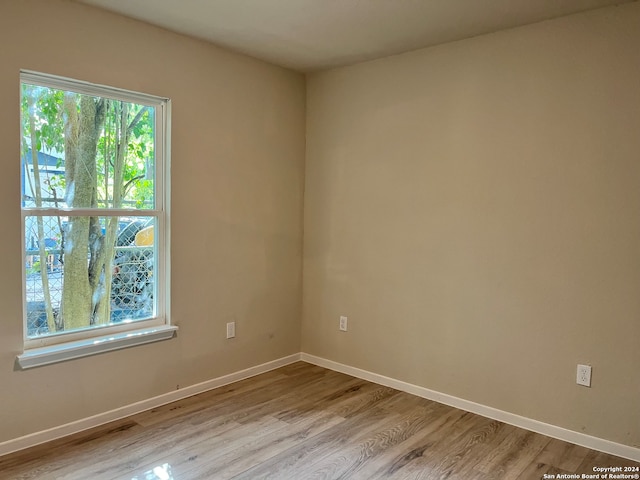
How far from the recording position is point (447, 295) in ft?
10.1

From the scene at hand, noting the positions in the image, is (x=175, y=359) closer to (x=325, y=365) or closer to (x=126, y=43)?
(x=325, y=365)


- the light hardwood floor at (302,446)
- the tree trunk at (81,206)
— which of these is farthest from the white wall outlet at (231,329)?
the tree trunk at (81,206)

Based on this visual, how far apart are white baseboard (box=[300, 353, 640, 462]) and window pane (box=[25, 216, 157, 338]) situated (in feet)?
5.22

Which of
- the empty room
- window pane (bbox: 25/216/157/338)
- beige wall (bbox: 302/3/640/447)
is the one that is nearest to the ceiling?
the empty room

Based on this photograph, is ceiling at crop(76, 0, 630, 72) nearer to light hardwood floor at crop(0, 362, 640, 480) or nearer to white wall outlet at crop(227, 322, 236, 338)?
white wall outlet at crop(227, 322, 236, 338)

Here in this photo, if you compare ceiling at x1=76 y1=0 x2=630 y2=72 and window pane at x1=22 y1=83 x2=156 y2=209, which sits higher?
ceiling at x1=76 y1=0 x2=630 y2=72

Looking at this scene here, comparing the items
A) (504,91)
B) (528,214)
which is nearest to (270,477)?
(528,214)

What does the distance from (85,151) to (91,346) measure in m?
1.10

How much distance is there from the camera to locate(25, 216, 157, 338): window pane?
2518 millimetres

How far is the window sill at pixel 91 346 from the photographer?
242 cm

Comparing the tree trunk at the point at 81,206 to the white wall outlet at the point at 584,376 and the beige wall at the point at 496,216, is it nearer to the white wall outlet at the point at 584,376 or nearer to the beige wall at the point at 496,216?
the beige wall at the point at 496,216

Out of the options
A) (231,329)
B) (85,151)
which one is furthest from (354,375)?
(85,151)

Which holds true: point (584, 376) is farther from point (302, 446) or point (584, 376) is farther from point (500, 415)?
point (302, 446)

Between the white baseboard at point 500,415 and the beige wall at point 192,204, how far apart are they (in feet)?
2.15
